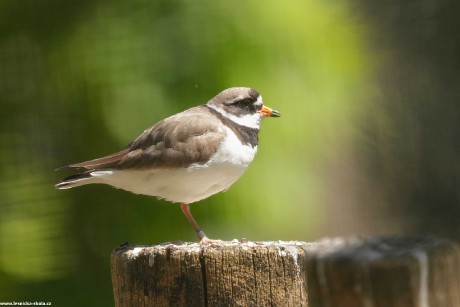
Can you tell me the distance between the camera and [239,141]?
479 centimetres

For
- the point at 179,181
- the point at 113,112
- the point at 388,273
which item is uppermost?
the point at 113,112

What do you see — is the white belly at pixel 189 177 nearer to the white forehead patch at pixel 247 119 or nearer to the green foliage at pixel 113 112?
A: the white forehead patch at pixel 247 119

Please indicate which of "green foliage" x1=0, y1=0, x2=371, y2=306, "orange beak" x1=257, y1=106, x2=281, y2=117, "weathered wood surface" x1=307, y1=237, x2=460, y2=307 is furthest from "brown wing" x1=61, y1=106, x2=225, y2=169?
"weathered wood surface" x1=307, y1=237, x2=460, y2=307

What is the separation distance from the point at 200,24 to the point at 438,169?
16.5 ft

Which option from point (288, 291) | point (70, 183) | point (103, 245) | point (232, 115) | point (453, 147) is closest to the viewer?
point (453, 147)

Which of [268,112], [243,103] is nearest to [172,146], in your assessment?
[243,103]

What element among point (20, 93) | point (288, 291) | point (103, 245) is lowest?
point (288, 291)

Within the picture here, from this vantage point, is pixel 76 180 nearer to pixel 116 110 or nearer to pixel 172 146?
pixel 172 146

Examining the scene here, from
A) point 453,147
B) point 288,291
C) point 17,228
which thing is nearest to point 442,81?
point 453,147

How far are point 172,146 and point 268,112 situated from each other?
2.89ft

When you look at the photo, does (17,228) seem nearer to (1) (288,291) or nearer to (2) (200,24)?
(2) (200,24)

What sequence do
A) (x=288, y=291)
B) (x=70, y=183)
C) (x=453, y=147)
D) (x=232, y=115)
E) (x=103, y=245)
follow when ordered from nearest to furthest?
(x=453, y=147) → (x=288, y=291) → (x=70, y=183) → (x=232, y=115) → (x=103, y=245)

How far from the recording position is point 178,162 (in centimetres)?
458

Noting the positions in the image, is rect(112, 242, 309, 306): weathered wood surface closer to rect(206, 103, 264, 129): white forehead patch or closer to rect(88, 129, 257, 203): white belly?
rect(88, 129, 257, 203): white belly
